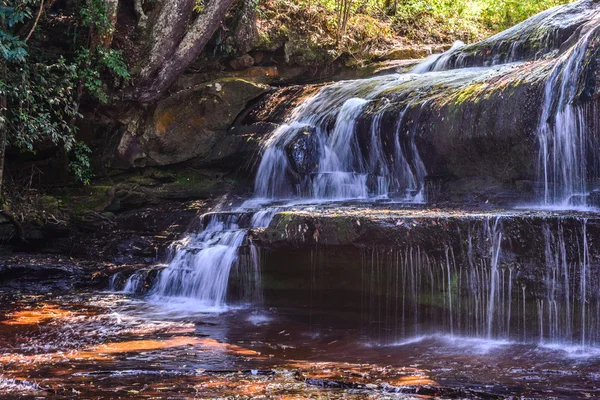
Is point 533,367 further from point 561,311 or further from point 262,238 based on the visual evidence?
point 262,238

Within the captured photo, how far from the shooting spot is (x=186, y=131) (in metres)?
11.7

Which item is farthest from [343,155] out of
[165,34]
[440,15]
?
[440,15]

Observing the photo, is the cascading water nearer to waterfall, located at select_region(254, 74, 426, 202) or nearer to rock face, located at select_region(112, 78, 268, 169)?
waterfall, located at select_region(254, 74, 426, 202)

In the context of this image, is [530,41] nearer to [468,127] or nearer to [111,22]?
[468,127]

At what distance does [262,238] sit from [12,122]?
4.93 m

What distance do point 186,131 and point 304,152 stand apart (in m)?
2.83

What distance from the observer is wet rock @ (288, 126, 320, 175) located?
10031mm

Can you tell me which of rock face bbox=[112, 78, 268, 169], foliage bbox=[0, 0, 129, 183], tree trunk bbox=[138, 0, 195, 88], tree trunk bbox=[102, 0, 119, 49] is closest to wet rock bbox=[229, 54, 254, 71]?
rock face bbox=[112, 78, 268, 169]

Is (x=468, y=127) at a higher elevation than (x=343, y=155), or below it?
higher

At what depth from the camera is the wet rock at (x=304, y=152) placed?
10.0 metres

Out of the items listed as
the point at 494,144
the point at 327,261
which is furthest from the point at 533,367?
the point at 494,144

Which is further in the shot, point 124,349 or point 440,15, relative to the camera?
point 440,15

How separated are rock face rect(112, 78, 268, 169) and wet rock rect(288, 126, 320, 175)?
5.40 feet

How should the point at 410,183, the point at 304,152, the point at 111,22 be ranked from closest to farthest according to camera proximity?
the point at 410,183, the point at 304,152, the point at 111,22
